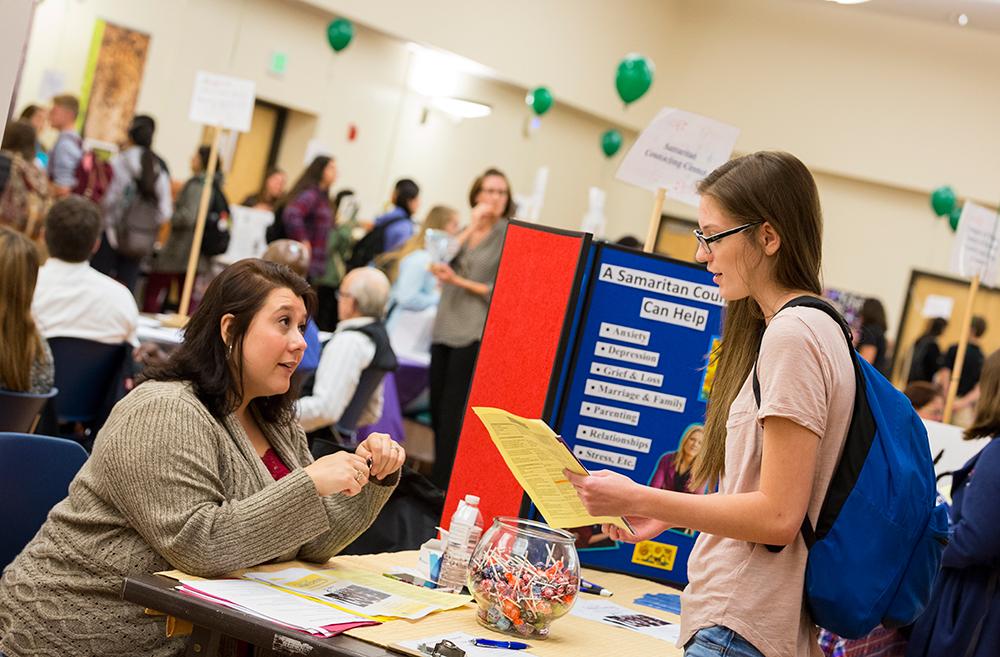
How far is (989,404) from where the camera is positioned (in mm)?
3570

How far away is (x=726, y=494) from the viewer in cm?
184

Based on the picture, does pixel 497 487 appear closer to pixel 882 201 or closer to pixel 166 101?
pixel 166 101

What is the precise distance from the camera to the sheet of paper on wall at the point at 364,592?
2.25m

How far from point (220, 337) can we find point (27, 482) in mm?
612

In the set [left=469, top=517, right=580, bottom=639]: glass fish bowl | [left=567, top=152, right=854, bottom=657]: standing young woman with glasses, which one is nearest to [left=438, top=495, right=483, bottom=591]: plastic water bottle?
[left=469, top=517, right=580, bottom=639]: glass fish bowl

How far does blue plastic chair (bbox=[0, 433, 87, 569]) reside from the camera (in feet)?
8.77

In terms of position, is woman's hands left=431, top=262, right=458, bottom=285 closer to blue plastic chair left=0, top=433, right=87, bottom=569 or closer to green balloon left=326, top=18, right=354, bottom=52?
blue plastic chair left=0, top=433, right=87, bottom=569

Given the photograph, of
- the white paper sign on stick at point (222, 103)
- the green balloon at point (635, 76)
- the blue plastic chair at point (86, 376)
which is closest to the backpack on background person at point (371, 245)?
the green balloon at point (635, 76)

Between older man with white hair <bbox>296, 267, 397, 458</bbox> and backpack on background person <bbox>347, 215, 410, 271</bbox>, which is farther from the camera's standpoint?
backpack on background person <bbox>347, 215, 410, 271</bbox>

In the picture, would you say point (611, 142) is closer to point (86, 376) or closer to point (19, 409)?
point (86, 376)

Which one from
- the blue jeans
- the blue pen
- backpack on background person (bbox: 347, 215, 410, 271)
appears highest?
backpack on background person (bbox: 347, 215, 410, 271)

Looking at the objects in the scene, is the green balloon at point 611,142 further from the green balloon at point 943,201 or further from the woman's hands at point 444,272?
the woman's hands at point 444,272

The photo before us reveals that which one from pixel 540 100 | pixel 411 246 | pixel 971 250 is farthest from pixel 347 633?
pixel 540 100

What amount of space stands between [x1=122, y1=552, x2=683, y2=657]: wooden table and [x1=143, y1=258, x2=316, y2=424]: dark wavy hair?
14.6 inches
